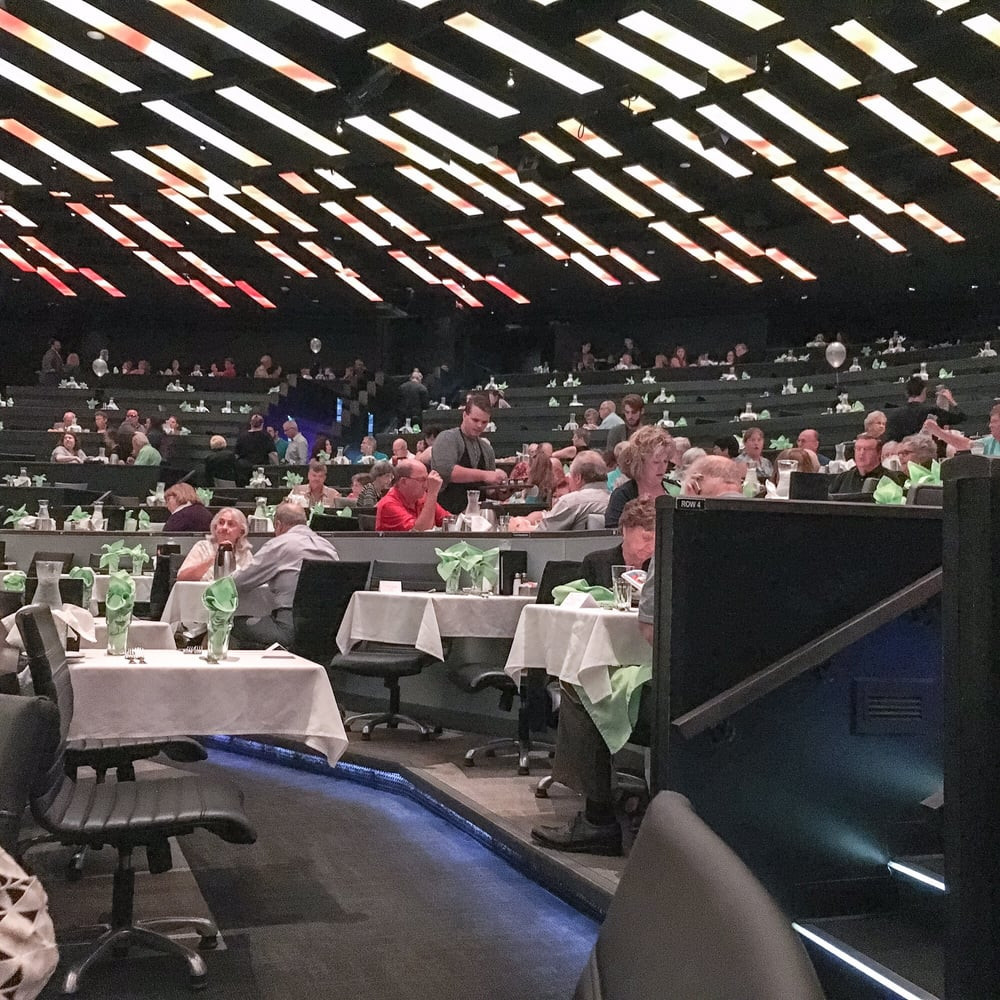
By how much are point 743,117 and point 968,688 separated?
38.5 feet

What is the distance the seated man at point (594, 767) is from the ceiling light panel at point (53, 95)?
11214 mm

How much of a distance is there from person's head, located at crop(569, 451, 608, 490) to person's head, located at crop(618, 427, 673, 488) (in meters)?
2.01

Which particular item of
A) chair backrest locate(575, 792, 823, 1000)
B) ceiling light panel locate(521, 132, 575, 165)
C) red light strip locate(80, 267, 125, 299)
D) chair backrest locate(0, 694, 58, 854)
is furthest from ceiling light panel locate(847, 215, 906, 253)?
chair backrest locate(575, 792, 823, 1000)

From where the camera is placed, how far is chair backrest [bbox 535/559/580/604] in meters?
4.77

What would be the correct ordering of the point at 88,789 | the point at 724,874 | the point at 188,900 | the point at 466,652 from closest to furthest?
the point at 724,874 → the point at 88,789 → the point at 188,900 → the point at 466,652

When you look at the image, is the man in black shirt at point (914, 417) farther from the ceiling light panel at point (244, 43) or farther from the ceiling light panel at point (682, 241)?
the ceiling light panel at point (682, 241)

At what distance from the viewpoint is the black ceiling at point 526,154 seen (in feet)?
33.6

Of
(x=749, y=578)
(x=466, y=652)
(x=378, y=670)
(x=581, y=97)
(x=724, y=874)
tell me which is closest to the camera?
(x=724, y=874)

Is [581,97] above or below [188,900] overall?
above

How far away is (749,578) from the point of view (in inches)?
102

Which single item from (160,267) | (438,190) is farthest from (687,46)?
(160,267)

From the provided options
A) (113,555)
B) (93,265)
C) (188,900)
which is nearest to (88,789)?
(188,900)

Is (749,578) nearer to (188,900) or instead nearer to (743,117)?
(188,900)

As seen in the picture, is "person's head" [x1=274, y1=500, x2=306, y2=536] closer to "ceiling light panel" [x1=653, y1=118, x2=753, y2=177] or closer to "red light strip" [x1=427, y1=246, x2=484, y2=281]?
"ceiling light panel" [x1=653, y1=118, x2=753, y2=177]
